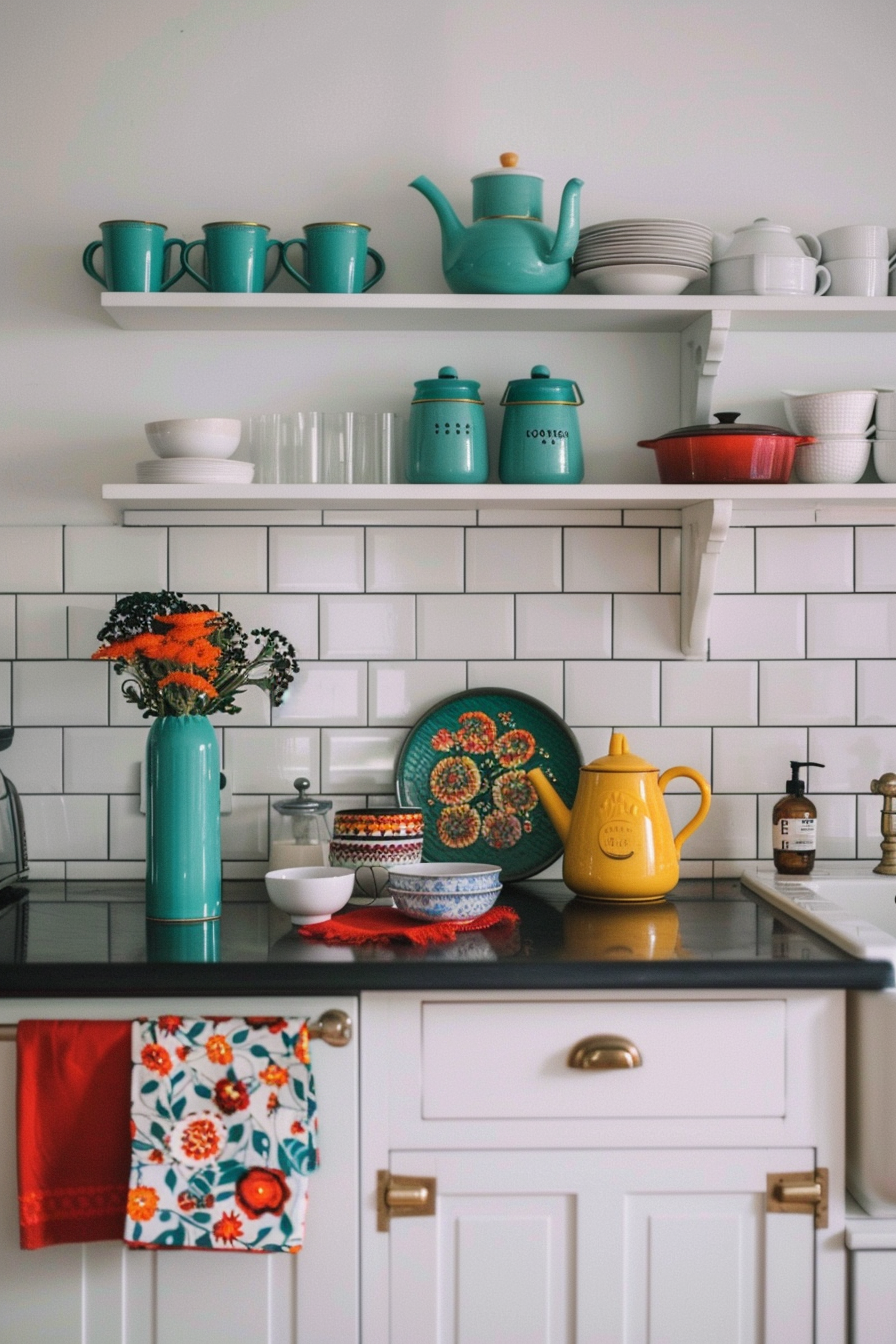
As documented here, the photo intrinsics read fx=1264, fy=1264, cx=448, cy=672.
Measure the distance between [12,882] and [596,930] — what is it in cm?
98

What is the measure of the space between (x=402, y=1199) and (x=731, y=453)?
1.19 m

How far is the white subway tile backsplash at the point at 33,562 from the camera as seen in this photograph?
220 centimetres

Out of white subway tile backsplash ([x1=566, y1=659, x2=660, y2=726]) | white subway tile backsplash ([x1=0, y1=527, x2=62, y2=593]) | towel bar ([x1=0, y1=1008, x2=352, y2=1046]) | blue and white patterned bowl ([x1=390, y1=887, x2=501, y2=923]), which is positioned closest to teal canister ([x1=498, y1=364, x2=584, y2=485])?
white subway tile backsplash ([x1=566, y1=659, x2=660, y2=726])

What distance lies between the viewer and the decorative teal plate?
2201mm

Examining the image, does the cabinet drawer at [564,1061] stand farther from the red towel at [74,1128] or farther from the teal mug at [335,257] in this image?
the teal mug at [335,257]

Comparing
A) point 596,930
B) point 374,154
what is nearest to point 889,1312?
point 596,930

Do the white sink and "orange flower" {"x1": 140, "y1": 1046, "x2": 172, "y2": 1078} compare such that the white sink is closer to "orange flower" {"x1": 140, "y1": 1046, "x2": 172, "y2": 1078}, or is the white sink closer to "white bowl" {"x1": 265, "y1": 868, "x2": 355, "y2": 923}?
"white bowl" {"x1": 265, "y1": 868, "x2": 355, "y2": 923}

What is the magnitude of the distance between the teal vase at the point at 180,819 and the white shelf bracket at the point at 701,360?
990mm

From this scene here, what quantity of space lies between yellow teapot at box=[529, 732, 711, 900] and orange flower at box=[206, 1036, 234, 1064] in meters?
0.65

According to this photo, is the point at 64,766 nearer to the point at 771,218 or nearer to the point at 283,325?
the point at 283,325

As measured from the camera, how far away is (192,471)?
199 centimetres

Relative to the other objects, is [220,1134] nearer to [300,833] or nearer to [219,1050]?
[219,1050]

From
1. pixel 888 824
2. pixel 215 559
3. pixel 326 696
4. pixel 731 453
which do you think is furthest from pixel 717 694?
pixel 215 559

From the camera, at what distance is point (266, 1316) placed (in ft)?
5.25
